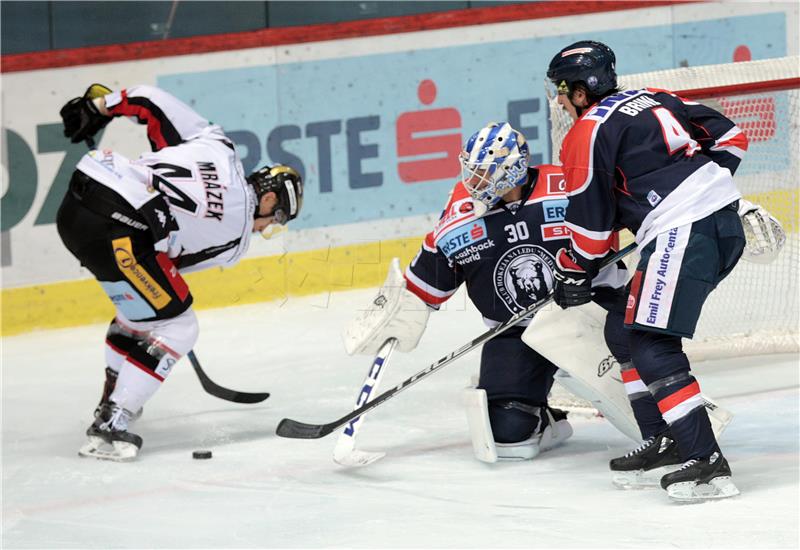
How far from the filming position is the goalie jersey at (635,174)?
304 centimetres

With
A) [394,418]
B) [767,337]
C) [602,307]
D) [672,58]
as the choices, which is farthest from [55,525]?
[672,58]

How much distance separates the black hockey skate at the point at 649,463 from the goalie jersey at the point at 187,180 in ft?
4.72

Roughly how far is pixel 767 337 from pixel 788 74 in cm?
87

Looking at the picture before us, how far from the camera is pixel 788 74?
4.27 meters

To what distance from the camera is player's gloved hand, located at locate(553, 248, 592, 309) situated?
316 cm

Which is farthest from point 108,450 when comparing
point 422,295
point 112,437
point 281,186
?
point 422,295

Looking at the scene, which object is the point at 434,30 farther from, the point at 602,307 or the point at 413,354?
the point at 602,307

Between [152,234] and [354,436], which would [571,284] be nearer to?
[354,436]

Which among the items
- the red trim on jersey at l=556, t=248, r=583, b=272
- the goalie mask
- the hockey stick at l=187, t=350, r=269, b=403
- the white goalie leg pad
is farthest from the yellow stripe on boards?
the red trim on jersey at l=556, t=248, r=583, b=272

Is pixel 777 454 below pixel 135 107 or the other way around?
below

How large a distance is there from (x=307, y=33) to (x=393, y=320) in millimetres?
2497

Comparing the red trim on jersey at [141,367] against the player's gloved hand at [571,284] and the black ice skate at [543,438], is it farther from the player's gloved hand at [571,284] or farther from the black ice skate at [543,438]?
the player's gloved hand at [571,284]

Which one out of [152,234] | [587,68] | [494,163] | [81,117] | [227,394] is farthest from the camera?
[227,394]

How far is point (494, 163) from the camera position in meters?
3.45
